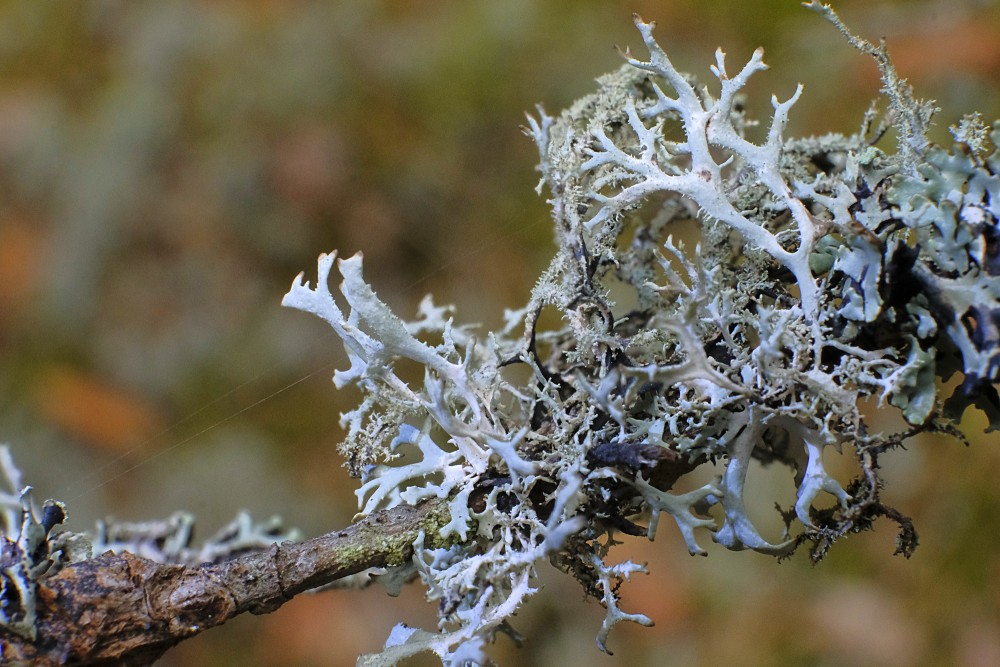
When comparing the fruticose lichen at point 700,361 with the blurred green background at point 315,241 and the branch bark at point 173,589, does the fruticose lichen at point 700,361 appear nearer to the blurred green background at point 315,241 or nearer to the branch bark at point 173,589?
the branch bark at point 173,589

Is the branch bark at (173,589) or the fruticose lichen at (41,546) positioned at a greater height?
the fruticose lichen at (41,546)

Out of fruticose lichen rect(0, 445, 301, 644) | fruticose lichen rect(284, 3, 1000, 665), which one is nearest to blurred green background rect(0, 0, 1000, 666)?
fruticose lichen rect(0, 445, 301, 644)

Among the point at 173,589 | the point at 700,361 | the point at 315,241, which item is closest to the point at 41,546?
the point at 173,589

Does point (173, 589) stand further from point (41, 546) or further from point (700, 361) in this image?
point (700, 361)

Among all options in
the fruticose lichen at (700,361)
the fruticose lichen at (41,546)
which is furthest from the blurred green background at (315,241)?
the fruticose lichen at (700,361)

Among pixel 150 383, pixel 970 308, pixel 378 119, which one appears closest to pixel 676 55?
pixel 378 119
